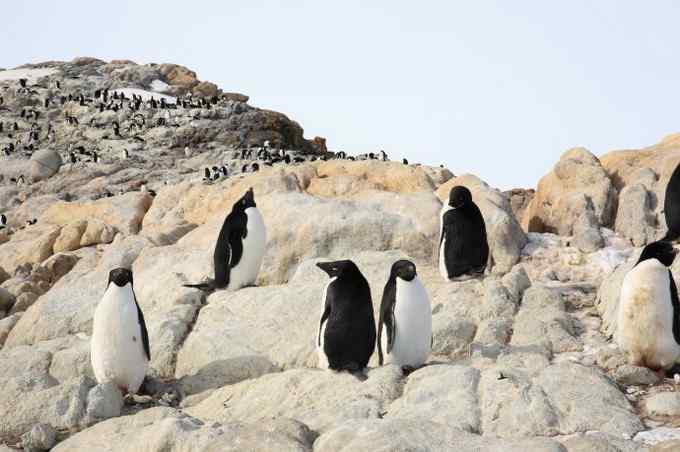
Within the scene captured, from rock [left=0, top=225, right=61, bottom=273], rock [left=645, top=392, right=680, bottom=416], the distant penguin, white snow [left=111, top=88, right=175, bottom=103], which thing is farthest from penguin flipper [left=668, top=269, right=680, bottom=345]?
white snow [left=111, top=88, right=175, bottom=103]

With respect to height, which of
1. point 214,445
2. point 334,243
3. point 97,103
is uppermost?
point 97,103

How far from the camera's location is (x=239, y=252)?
1324 centimetres

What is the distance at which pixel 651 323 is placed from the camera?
9.52 metres

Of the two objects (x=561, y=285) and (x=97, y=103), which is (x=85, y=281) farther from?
(x=97, y=103)

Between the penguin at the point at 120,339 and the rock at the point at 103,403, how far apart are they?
47 centimetres

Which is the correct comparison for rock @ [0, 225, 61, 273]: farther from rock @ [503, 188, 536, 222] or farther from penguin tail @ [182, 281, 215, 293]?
rock @ [503, 188, 536, 222]

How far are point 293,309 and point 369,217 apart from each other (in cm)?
308

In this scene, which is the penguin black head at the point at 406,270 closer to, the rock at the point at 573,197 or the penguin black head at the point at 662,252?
the penguin black head at the point at 662,252

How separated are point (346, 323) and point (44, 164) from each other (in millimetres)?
38139

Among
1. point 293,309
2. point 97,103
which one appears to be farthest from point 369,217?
point 97,103

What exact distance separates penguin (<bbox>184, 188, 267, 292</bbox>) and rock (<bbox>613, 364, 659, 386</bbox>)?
5.81 meters

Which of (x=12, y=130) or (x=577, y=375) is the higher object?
(x=12, y=130)

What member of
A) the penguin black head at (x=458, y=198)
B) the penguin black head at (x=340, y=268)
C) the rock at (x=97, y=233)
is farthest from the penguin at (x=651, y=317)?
the rock at (x=97, y=233)

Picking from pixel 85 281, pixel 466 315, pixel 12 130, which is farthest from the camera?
pixel 12 130
